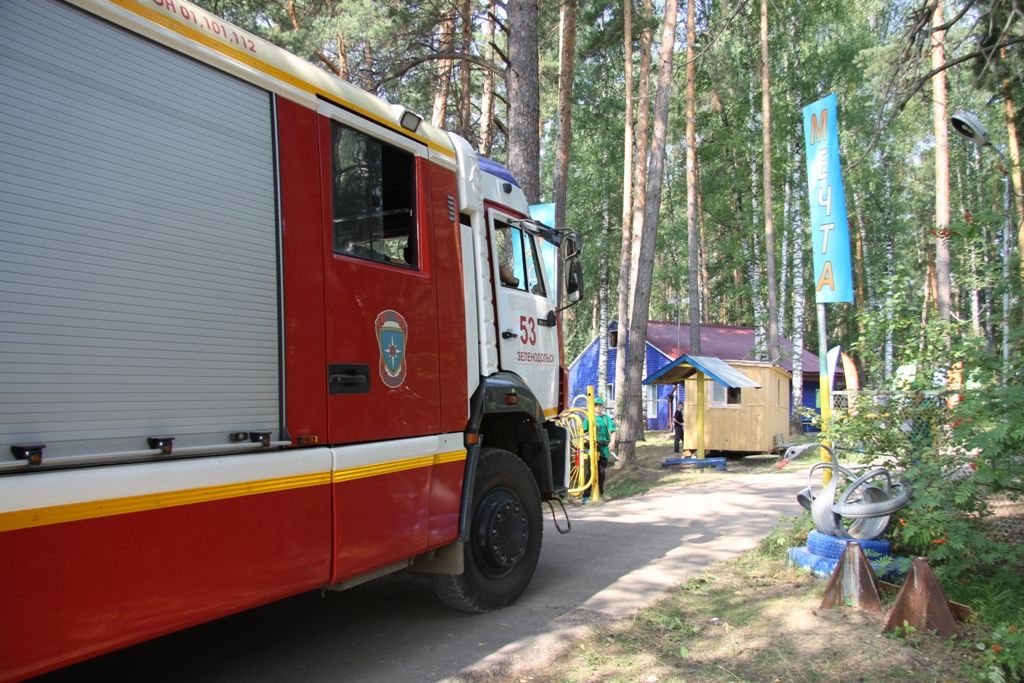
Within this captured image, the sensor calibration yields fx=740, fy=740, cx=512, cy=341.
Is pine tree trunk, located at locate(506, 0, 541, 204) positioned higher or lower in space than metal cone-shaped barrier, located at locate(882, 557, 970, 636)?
higher

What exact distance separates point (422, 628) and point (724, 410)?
13.2 m

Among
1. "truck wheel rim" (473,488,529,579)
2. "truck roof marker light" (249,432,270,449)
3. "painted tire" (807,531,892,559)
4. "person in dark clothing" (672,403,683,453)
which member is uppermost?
"truck roof marker light" (249,432,270,449)

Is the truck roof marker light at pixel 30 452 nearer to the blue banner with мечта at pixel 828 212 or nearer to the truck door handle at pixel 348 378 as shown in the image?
the truck door handle at pixel 348 378

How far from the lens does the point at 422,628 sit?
503 cm

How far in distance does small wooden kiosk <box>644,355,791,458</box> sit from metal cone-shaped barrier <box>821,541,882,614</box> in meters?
11.5

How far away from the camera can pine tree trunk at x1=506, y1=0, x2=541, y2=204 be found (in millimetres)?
10586

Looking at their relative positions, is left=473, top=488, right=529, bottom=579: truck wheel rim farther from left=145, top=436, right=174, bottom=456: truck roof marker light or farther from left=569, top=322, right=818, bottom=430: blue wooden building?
left=569, top=322, right=818, bottom=430: blue wooden building

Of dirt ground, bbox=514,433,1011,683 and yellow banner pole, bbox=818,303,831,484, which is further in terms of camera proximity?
yellow banner pole, bbox=818,303,831,484

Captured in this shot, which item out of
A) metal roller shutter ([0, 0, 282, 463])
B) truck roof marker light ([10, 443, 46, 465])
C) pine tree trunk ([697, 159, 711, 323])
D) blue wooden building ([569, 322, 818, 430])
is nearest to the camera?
truck roof marker light ([10, 443, 46, 465])

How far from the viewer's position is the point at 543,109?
27.3 meters

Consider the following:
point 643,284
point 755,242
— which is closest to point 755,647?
point 643,284

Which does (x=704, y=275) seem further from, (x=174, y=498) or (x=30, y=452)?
(x=30, y=452)

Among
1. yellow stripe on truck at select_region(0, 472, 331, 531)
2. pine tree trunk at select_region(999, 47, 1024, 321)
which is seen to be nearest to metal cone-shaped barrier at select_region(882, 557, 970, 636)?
pine tree trunk at select_region(999, 47, 1024, 321)

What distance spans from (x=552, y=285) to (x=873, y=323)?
2675 mm
